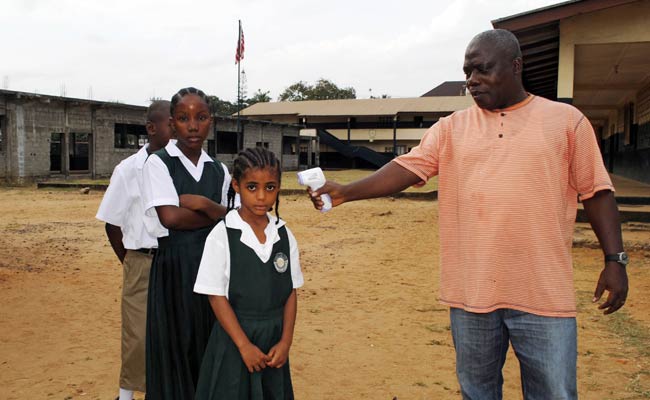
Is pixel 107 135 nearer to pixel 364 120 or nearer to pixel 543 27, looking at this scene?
pixel 543 27

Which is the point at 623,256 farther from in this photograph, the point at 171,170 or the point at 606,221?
the point at 171,170

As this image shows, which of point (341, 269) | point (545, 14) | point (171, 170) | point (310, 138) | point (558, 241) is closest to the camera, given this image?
point (558, 241)

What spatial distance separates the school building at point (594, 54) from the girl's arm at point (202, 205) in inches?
271

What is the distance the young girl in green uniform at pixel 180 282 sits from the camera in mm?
2607

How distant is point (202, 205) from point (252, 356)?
739mm

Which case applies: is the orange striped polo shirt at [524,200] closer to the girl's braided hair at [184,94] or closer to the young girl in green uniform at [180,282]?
the young girl in green uniform at [180,282]

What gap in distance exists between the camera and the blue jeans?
2.00 metres

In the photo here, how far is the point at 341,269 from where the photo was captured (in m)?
7.24

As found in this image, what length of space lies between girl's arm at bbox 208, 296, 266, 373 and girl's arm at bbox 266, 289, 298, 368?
0.14 ft

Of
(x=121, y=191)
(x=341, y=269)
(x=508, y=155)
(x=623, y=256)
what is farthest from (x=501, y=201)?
(x=341, y=269)

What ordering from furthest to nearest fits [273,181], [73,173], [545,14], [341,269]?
[73,173]
[545,14]
[341,269]
[273,181]

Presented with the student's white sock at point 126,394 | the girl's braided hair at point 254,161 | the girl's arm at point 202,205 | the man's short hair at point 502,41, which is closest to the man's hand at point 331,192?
the girl's braided hair at point 254,161

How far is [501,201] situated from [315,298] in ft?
13.0

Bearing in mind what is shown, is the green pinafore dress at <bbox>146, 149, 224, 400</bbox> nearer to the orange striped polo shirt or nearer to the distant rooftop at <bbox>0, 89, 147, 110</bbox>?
the orange striped polo shirt
